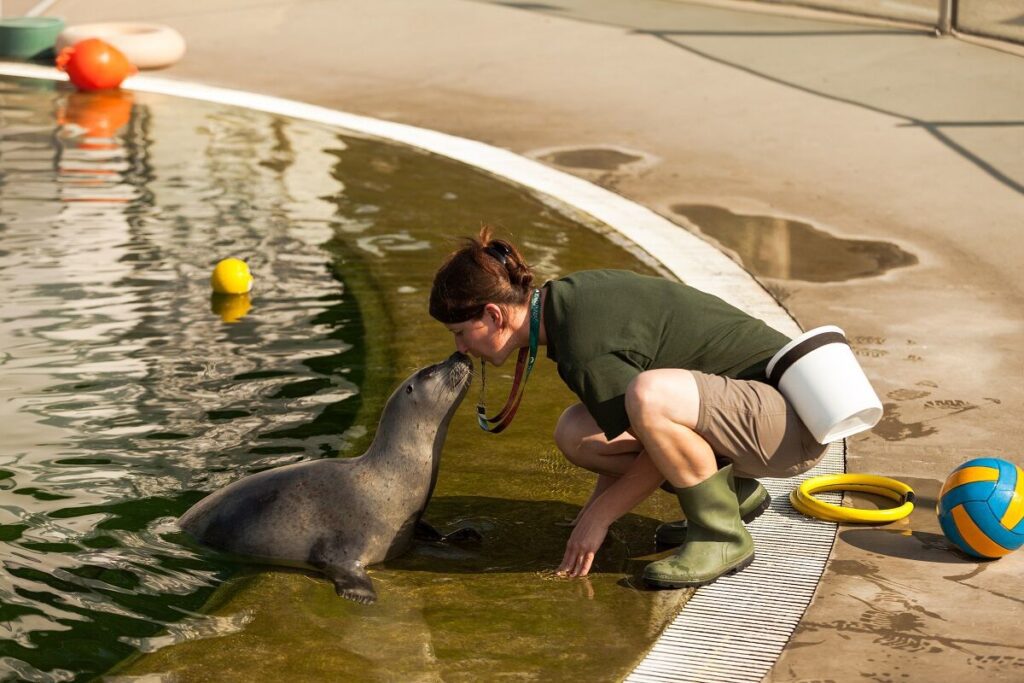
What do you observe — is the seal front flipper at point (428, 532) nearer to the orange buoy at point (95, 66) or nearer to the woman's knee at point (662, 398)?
the woman's knee at point (662, 398)

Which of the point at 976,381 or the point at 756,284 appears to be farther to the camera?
the point at 756,284

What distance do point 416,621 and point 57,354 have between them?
11.4 feet

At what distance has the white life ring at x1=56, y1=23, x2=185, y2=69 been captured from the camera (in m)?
15.5

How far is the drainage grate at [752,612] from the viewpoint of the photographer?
457 cm

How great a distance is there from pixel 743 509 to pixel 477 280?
1504 mm

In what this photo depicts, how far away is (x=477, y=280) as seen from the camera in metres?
4.94

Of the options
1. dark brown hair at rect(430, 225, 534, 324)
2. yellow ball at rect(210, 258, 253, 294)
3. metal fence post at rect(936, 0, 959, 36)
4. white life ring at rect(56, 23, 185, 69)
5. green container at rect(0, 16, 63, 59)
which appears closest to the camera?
dark brown hair at rect(430, 225, 534, 324)

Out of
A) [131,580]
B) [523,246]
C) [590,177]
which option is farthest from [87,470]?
[590,177]

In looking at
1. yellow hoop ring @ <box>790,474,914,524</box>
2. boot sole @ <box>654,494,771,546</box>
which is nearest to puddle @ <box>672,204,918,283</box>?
yellow hoop ring @ <box>790,474,914,524</box>

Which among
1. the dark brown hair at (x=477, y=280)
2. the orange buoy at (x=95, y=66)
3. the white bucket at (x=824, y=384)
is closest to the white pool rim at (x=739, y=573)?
the white bucket at (x=824, y=384)

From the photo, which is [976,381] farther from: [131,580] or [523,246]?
[131,580]

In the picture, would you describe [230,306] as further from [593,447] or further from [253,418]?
[593,447]

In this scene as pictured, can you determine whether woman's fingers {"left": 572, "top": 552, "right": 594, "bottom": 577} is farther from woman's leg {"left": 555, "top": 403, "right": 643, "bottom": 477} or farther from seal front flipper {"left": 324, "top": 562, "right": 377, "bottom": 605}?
seal front flipper {"left": 324, "top": 562, "right": 377, "bottom": 605}

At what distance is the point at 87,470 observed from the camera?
6.20 metres
